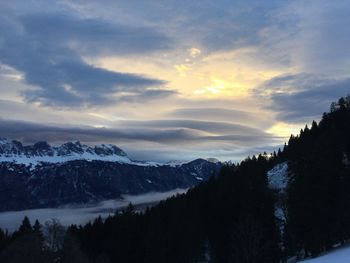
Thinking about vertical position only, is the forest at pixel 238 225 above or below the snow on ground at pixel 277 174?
below

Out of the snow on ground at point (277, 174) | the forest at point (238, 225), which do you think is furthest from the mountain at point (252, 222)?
the snow on ground at point (277, 174)

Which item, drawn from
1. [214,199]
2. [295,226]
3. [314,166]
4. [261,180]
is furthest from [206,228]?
[314,166]

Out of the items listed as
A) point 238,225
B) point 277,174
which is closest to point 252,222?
point 238,225

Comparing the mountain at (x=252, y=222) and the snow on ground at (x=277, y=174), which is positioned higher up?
the snow on ground at (x=277, y=174)

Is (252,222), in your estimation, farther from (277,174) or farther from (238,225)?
(277,174)

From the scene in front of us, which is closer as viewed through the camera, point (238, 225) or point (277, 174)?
point (238, 225)

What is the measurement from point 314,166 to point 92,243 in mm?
54312

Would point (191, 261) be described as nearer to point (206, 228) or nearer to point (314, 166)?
point (206, 228)

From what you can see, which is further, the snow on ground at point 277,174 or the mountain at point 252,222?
the snow on ground at point 277,174

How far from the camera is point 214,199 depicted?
266 feet

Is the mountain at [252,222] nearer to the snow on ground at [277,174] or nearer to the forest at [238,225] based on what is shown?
the forest at [238,225]

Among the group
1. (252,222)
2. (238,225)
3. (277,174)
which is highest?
(277,174)

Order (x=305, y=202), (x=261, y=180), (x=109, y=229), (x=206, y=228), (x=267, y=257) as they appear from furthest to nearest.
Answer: (x=109, y=229)
(x=206, y=228)
(x=261, y=180)
(x=267, y=257)
(x=305, y=202)

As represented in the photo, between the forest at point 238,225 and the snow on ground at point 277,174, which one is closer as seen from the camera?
the forest at point 238,225
